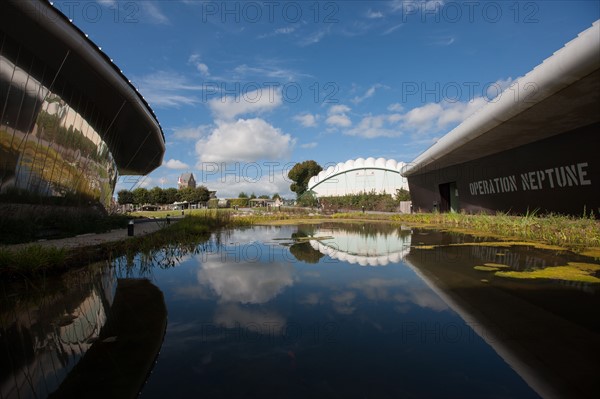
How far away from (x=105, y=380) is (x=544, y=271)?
23.6 ft

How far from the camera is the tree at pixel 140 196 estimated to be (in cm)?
6538

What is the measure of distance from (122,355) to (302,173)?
76.8 meters

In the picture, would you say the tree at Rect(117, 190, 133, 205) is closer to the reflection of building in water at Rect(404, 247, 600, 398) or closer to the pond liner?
the pond liner

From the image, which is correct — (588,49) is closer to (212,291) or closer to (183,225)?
(212,291)

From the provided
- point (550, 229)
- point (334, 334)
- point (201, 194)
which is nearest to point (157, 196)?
point (201, 194)

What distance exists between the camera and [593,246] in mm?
9398

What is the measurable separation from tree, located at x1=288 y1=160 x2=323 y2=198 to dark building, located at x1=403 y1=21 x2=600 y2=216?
58.0 meters

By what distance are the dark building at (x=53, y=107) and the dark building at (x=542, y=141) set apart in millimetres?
13292

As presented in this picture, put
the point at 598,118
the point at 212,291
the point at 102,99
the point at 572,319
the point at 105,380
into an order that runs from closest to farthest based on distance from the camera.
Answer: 1. the point at 105,380
2. the point at 572,319
3. the point at 212,291
4. the point at 598,118
5. the point at 102,99

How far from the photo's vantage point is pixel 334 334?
360 cm

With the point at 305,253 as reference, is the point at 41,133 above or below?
above

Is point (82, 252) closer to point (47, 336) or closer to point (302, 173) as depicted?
point (47, 336)

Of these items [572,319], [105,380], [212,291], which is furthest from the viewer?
[212,291]

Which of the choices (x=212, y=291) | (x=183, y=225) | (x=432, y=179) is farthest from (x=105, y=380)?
(x=432, y=179)
